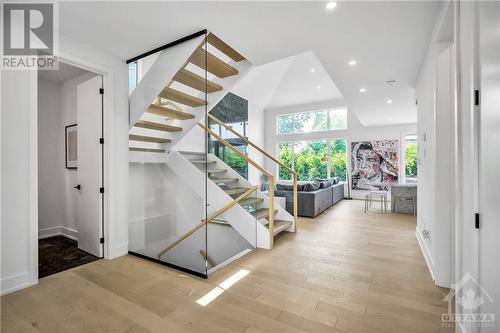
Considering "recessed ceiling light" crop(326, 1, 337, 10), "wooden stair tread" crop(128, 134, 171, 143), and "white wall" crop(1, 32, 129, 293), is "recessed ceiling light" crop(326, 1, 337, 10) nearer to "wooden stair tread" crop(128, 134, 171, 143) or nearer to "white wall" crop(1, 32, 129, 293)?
"wooden stair tread" crop(128, 134, 171, 143)

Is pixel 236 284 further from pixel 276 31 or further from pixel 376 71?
pixel 376 71

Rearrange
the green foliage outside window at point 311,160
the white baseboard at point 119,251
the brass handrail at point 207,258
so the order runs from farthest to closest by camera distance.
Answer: the green foliage outside window at point 311,160
the white baseboard at point 119,251
the brass handrail at point 207,258

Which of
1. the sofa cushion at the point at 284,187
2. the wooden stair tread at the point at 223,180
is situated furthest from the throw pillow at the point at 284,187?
the wooden stair tread at the point at 223,180

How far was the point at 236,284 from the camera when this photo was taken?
244cm

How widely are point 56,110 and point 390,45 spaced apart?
5.60 m

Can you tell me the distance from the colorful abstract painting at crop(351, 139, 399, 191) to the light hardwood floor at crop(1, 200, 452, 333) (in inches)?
215

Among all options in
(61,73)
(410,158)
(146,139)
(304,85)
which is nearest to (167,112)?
(146,139)

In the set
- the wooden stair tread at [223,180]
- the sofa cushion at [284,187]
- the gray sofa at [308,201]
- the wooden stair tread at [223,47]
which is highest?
the wooden stair tread at [223,47]

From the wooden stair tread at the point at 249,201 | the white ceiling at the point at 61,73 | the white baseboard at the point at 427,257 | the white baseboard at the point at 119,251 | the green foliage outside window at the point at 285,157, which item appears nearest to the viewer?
the white baseboard at the point at 427,257

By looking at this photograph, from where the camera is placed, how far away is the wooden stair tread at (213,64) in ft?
9.11

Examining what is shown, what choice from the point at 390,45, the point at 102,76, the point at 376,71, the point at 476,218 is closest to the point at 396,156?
the point at 376,71

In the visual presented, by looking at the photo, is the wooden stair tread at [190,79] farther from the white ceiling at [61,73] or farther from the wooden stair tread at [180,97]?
the white ceiling at [61,73]

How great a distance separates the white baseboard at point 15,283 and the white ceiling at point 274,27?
8.67 ft

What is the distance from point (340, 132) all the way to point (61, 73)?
825cm
